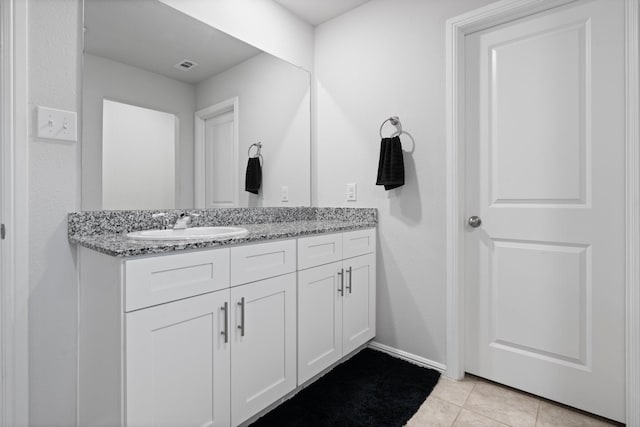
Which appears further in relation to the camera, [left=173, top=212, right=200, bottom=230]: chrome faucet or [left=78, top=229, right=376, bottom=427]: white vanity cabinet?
[left=173, top=212, right=200, bottom=230]: chrome faucet

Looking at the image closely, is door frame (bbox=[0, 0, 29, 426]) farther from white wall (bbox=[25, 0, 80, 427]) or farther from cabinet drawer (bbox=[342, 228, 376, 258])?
cabinet drawer (bbox=[342, 228, 376, 258])

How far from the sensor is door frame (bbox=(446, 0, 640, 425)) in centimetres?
141

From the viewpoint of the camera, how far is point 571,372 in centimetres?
161

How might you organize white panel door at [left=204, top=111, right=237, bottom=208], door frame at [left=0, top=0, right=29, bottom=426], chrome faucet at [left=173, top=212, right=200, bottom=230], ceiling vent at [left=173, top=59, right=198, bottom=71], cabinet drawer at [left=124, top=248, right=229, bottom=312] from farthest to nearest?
white panel door at [left=204, top=111, right=237, bottom=208]
ceiling vent at [left=173, top=59, right=198, bottom=71]
chrome faucet at [left=173, top=212, right=200, bottom=230]
door frame at [left=0, top=0, right=29, bottom=426]
cabinet drawer at [left=124, top=248, right=229, bottom=312]

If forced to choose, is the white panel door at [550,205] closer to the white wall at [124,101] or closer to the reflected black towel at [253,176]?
the reflected black towel at [253,176]

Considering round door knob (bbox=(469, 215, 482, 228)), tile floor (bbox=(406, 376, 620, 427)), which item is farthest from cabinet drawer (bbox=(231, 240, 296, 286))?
round door knob (bbox=(469, 215, 482, 228))

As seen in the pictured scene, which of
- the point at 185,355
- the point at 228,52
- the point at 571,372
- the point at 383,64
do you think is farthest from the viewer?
the point at 383,64

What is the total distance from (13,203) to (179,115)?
83 centimetres

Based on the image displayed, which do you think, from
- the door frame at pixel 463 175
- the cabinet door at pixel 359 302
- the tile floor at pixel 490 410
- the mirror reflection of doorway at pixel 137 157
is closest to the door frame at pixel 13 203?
the mirror reflection of doorway at pixel 137 157

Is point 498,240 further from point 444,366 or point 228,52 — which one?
point 228,52

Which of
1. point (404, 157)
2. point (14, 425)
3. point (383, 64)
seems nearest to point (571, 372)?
point (404, 157)

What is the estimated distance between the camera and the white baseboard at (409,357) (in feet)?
6.38

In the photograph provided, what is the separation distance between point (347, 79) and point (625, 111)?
1503 millimetres

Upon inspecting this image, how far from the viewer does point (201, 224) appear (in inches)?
72.2
